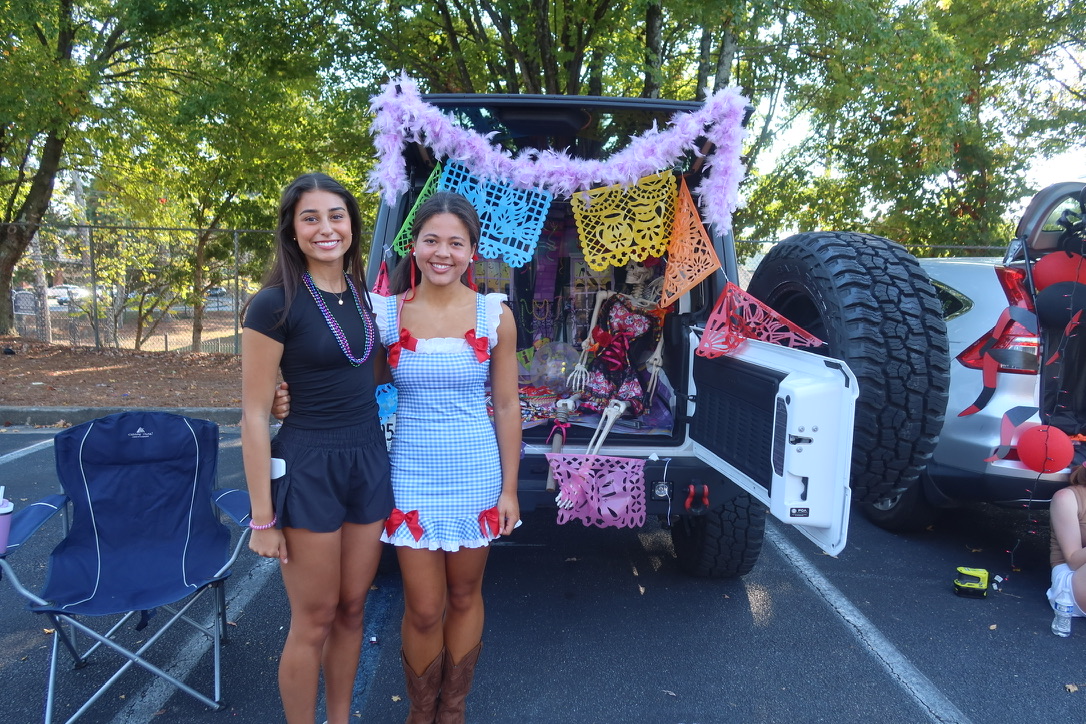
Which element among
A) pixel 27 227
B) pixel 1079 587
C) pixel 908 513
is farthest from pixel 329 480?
pixel 27 227

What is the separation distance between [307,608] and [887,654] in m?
2.36

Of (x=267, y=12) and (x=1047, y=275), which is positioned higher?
(x=267, y=12)

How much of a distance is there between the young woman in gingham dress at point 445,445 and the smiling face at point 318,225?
243 mm

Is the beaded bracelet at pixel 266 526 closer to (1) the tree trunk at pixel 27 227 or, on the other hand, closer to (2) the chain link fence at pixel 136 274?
(2) the chain link fence at pixel 136 274

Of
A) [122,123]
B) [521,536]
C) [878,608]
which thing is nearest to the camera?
[878,608]

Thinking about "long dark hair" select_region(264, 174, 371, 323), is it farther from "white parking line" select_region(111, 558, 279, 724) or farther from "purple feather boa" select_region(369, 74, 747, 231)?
"white parking line" select_region(111, 558, 279, 724)

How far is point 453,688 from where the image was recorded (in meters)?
2.16

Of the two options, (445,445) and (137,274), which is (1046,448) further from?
(137,274)

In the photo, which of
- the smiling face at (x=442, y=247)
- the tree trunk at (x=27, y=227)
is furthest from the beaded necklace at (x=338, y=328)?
the tree trunk at (x=27, y=227)

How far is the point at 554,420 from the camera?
343 centimetres

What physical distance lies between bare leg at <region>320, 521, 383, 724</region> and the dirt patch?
5738 millimetres

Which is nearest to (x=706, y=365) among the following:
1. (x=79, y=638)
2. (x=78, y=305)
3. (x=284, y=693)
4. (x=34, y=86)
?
(x=284, y=693)

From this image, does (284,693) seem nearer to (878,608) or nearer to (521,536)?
(521,536)

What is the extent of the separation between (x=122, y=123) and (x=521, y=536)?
9.39m
